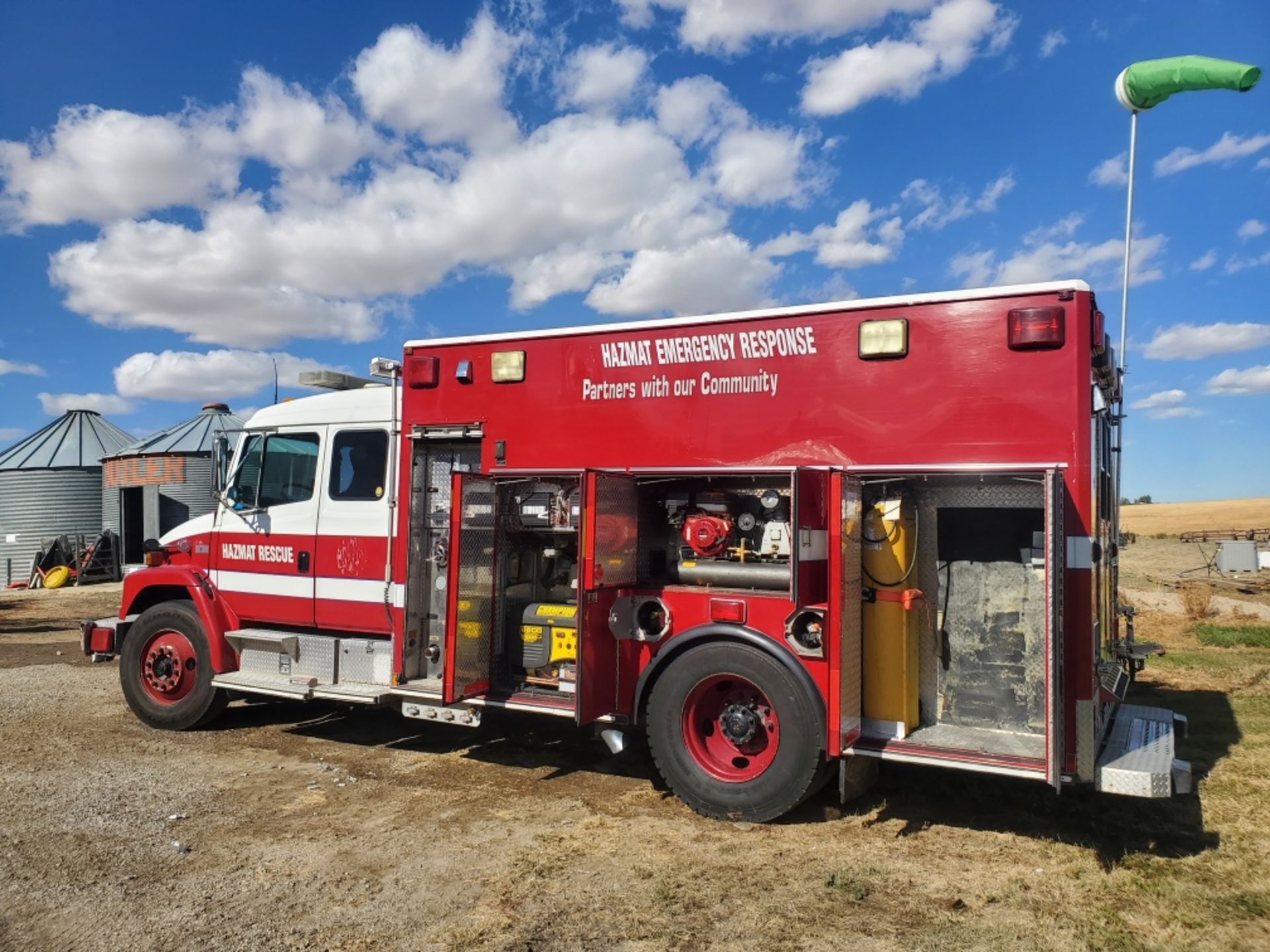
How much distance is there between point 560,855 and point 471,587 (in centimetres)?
221

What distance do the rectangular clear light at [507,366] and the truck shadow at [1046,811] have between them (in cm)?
384

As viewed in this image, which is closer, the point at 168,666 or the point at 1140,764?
the point at 1140,764

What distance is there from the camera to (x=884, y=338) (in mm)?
5691

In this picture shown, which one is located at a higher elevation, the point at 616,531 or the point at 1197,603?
the point at 616,531

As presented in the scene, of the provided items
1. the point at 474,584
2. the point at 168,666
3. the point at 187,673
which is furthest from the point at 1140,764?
the point at 168,666

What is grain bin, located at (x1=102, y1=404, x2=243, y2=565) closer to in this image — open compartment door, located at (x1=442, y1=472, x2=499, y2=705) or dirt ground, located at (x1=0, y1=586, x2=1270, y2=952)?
dirt ground, located at (x1=0, y1=586, x2=1270, y2=952)

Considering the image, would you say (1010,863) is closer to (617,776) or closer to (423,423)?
(617,776)

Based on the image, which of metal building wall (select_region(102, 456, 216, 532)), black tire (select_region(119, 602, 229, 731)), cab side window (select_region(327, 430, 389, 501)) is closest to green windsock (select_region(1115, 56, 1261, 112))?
cab side window (select_region(327, 430, 389, 501))

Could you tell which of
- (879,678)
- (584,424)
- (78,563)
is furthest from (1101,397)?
(78,563)

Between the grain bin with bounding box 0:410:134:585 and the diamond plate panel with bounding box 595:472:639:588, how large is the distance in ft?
86.3

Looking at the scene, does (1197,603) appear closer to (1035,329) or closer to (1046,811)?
(1046,811)

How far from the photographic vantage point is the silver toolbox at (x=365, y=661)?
736 cm

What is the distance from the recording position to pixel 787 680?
18.0 ft

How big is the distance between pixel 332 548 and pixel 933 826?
16.5 feet
